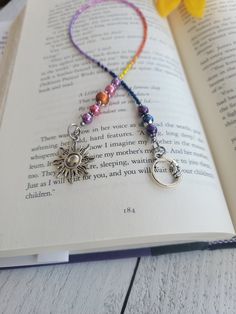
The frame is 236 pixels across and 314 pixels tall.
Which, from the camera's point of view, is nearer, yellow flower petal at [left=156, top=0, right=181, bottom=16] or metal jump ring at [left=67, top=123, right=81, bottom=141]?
metal jump ring at [left=67, top=123, right=81, bottom=141]

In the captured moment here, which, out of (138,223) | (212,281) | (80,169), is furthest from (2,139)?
(212,281)

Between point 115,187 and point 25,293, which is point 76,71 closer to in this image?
point 115,187

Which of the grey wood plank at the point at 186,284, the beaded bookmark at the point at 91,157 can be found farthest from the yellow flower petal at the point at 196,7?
the grey wood plank at the point at 186,284

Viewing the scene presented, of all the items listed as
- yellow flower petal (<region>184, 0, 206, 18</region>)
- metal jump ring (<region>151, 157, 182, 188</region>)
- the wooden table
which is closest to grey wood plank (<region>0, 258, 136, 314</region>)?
the wooden table

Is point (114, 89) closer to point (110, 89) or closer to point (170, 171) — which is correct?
point (110, 89)

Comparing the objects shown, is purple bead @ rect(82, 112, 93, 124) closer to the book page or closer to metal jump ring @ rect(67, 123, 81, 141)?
metal jump ring @ rect(67, 123, 81, 141)

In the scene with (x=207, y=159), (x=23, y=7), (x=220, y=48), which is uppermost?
(x=23, y=7)
